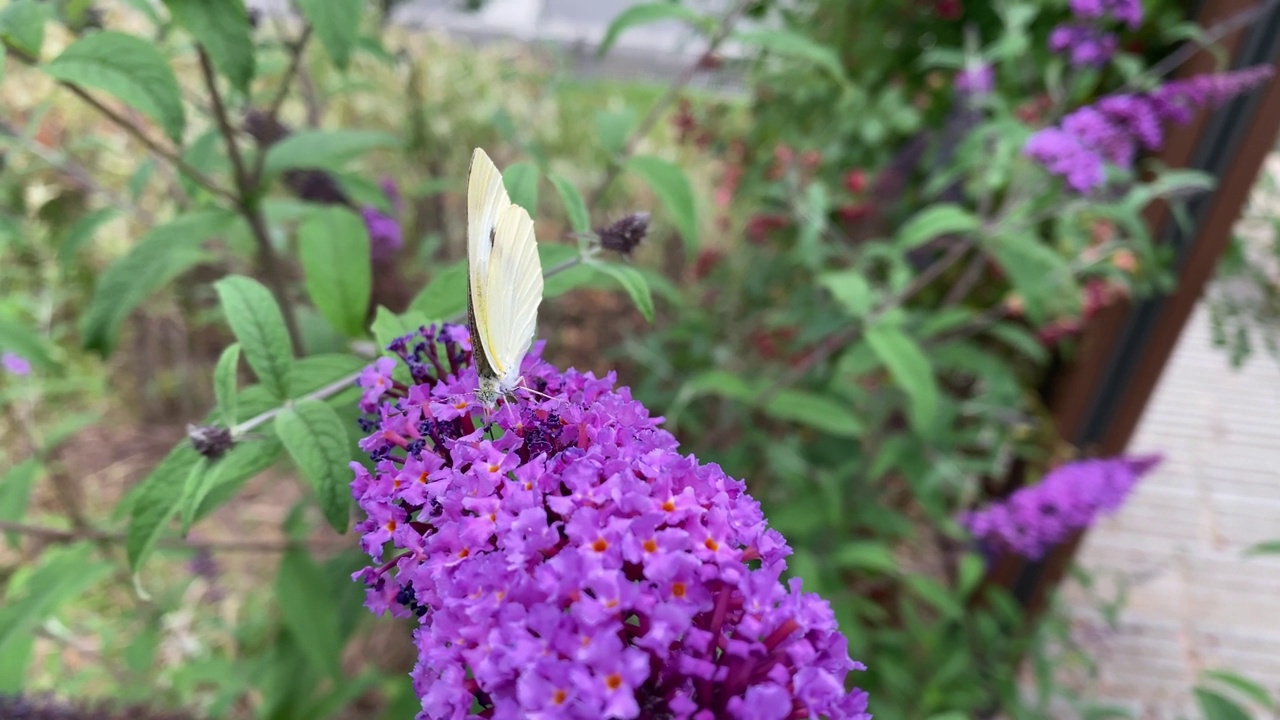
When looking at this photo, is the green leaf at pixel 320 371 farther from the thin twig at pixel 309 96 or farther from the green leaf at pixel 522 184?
the thin twig at pixel 309 96

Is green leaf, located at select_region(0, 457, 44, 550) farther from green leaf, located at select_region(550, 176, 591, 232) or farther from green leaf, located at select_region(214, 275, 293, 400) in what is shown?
green leaf, located at select_region(550, 176, 591, 232)

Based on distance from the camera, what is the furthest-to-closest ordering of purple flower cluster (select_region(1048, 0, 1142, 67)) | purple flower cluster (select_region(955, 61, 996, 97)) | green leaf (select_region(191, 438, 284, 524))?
purple flower cluster (select_region(955, 61, 996, 97))
purple flower cluster (select_region(1048, 0, 1142, 67))
green leaf (select_region(191, 438, 284, 524))

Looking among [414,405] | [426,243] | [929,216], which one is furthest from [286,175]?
[929,216]

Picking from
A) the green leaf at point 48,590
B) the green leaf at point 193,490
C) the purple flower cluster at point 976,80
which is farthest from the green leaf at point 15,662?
the purple flower cluster at point 976,80

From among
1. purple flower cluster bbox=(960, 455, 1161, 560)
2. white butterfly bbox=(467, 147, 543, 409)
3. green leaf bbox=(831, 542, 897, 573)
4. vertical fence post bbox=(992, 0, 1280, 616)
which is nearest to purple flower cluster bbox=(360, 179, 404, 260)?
white butterfly bbox=(467, 147, 543, 409)

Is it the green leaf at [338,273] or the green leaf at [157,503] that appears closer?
the green leaf at [157,503]

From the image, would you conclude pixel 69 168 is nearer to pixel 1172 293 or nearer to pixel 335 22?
pixel 335 22
